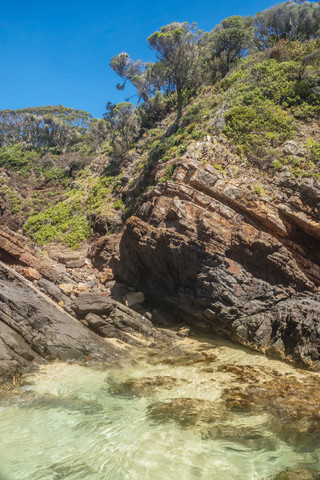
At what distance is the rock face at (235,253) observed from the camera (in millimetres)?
11836

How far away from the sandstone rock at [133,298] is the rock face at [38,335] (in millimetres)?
3368

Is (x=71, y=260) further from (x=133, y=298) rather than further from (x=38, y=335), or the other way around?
(x=38, y=335)

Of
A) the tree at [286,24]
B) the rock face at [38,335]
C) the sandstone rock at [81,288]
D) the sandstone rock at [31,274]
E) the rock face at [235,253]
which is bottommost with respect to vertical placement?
the rock face at [38,335]

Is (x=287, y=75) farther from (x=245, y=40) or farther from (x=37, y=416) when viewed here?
(x=37, y=416)

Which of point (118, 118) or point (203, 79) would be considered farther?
point (118, 118)

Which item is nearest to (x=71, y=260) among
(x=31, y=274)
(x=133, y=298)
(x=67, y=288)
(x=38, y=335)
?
(x=31, y=274)

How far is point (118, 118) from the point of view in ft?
112

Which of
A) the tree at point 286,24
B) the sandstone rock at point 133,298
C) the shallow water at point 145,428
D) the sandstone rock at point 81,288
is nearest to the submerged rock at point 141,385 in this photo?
the shallow water at point 145,428

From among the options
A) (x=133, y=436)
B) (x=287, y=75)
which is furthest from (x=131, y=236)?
(x=287, y=75)

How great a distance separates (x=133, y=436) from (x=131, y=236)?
33.1 ft

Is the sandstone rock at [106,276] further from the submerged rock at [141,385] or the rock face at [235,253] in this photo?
the submerged rock at [141,385]

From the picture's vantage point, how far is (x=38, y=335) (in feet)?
35.3

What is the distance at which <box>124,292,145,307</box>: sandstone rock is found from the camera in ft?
49.8

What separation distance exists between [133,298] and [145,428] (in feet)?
29.5
